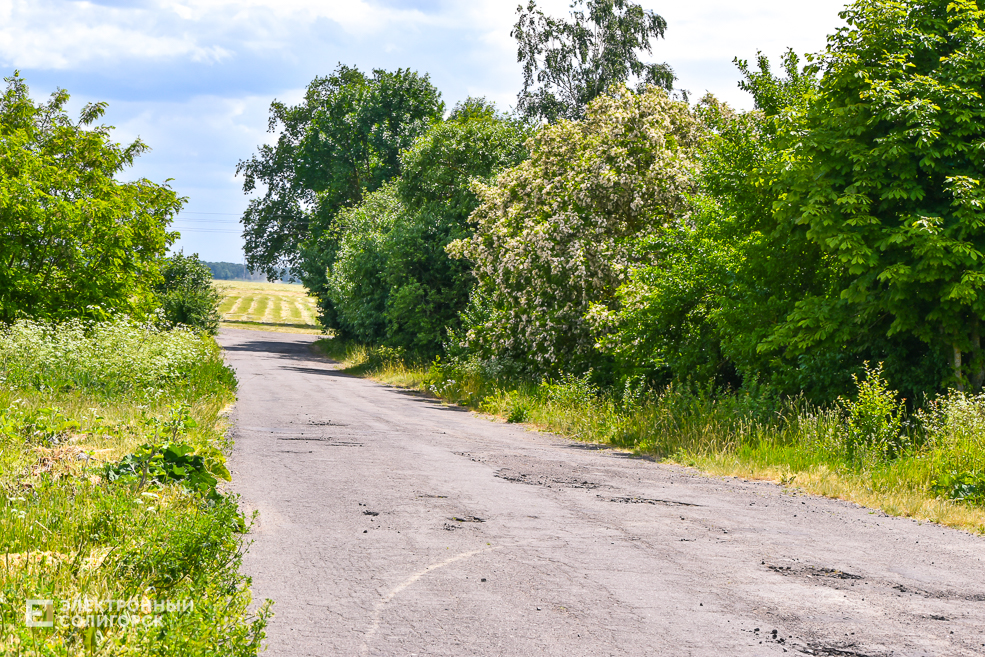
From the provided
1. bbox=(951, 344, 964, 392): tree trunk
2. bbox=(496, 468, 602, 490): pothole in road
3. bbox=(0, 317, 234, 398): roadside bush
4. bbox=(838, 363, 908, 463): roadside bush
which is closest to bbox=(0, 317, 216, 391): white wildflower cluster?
bbox=(0, 317, 234, 398): roadside bush

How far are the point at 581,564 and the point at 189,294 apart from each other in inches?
1606

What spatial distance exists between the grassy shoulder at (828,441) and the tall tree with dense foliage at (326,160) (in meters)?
33.3

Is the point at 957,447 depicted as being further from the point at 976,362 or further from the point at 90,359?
the point at 90,359

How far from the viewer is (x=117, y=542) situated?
17.8 feet

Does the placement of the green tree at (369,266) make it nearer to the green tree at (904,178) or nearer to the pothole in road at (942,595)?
the green tree at (904,178)

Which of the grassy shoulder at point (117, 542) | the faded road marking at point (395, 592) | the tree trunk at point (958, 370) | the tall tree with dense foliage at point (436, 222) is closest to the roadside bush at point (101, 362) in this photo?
the grassy shoulder at point (117, 542)

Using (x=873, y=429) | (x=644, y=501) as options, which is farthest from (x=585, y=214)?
(x=644, y=501)

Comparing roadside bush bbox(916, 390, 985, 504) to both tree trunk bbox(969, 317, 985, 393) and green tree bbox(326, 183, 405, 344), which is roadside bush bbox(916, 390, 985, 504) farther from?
green tree bbox(326, 183, 405, 344)

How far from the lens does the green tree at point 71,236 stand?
21.7 m

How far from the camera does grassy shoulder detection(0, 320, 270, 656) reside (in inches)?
165

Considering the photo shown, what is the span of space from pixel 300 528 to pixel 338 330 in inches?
1840

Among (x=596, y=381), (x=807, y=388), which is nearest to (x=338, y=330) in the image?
(x=596, y=381)

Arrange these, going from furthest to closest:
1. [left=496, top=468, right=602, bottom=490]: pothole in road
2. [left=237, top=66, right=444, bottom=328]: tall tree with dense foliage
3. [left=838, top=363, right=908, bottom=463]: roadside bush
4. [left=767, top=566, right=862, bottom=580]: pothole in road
Answer: [left=237, top=66, right=444, bottom=328]: tall tree with dense foliage, [left=838, top=363, right=908, bottom=463]: roadside bush, [left=496, top=468, right=602, bottom=490]: pothole in road, [left=767, top=566, right=862, bottom=580]: pothole in road

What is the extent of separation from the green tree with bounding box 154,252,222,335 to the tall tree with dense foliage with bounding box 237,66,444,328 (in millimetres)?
7767
